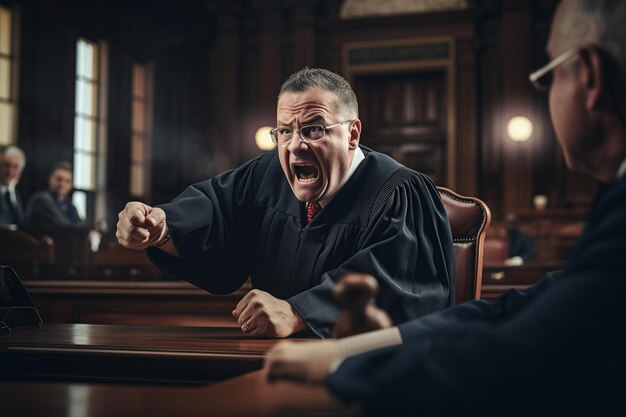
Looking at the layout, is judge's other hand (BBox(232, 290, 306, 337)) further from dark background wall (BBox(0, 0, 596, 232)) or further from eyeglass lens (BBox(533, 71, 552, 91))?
dark background wall (BBox(0, 0, 596, 232))

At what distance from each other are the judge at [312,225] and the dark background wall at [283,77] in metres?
7.80

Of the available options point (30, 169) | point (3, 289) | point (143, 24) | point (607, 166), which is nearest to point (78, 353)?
point (3, 289)

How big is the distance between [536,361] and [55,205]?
24.7 feet

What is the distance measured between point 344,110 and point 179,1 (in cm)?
1116

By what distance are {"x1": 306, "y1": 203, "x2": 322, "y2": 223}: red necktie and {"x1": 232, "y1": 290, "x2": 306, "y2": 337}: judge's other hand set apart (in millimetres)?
571

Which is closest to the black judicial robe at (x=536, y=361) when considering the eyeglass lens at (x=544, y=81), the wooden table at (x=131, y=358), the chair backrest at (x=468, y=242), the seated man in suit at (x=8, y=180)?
the eyeglass lens at (x=544, y=81)

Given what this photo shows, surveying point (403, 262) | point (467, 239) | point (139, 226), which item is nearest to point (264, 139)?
point (467, 239)

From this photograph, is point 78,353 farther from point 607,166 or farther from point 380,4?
point 380,4

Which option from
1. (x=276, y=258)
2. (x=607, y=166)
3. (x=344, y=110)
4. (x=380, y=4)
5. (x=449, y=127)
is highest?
(x=380, y=4)

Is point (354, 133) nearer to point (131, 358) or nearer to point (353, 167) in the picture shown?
point (353, 167)

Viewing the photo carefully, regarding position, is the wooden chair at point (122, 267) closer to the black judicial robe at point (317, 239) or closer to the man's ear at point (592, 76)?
the black judicial robe at point (317, 239)

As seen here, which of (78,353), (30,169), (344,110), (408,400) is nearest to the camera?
(408,400)

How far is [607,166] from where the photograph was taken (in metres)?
1.10

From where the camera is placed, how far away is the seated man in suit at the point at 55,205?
25.0 feet
